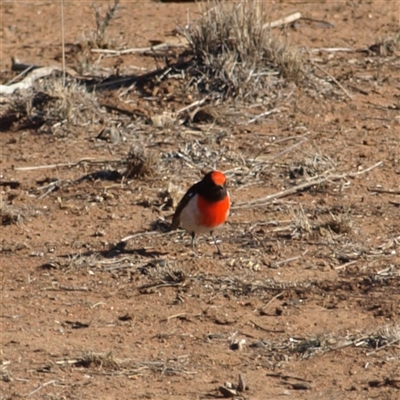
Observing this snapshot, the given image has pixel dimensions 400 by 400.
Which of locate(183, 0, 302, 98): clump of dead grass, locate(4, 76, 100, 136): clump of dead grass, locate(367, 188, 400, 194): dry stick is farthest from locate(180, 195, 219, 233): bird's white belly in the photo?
locate(183, 0, 302, 98): clump of dead grass

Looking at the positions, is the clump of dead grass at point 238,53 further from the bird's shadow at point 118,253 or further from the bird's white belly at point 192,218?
the bird's shadow at point 118,253

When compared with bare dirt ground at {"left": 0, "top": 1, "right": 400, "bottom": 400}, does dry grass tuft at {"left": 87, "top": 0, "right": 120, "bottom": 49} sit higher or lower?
higher

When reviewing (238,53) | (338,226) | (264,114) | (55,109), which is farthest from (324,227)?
(55,109)

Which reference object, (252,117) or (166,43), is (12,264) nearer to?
(252,117)

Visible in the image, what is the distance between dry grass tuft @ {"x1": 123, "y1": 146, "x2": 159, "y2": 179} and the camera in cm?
962

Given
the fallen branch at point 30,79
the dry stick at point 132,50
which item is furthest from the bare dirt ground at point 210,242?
the fallen branch at point 30,79

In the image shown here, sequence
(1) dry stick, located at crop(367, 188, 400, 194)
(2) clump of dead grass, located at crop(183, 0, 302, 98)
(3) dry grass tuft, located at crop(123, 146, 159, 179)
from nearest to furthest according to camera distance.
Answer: (1) dry stick, located at crop(367, 188, 400, 194) → (3) dry grass tuft, located at crop(123, 146, 159, 179) → (2) clump of dead grass, located at crop(183, 0, 302, 98)

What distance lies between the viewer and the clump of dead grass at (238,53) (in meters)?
10.8

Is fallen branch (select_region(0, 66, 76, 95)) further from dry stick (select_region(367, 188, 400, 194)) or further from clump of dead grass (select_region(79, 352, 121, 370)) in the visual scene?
clump of dead grass (select_region(79, 352, 121, 370))

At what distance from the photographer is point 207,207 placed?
848cm

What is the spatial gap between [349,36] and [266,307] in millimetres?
5223

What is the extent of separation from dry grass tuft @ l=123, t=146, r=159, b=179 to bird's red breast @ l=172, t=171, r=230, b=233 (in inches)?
42.2

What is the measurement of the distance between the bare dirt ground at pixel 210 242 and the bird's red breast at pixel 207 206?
0.21 meters

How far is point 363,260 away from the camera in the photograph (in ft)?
27.0
